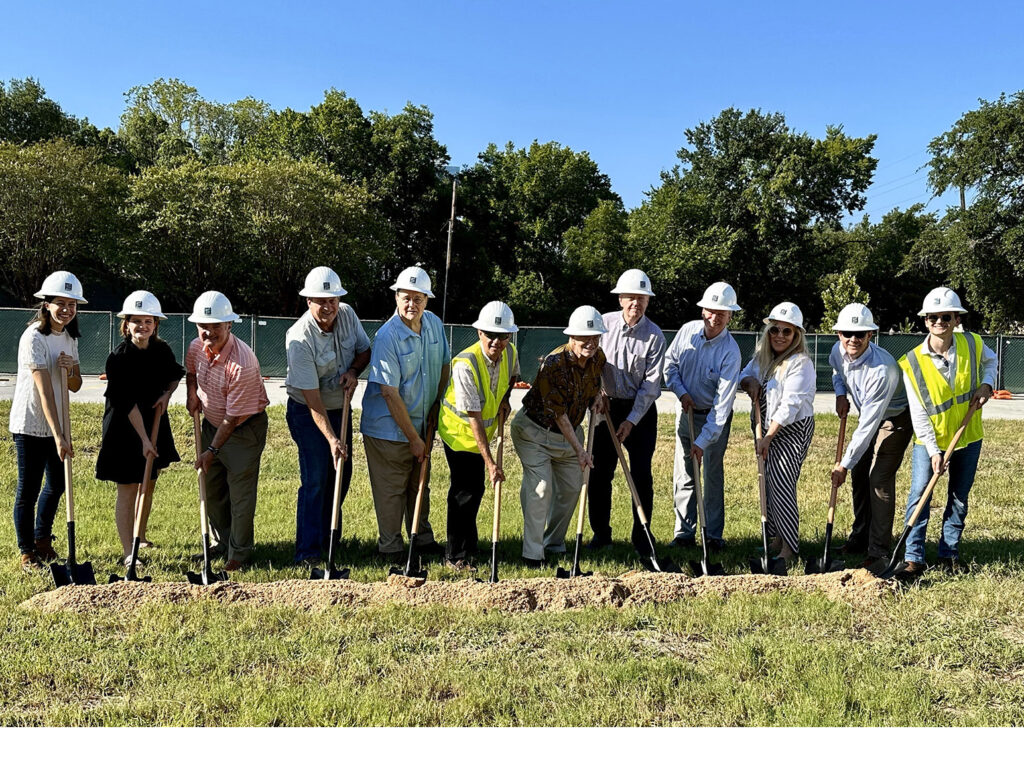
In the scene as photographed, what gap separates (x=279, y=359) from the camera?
2322cm

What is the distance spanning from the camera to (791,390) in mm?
6074

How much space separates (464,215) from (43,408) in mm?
37648

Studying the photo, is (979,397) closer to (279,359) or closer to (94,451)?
(94,451)

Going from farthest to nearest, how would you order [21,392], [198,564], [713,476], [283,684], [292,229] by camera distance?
[292,229], [713,476], [198,564], [21,392], [283,684]

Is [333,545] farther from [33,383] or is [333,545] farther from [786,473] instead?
[786,473]

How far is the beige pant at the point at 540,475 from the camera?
240 inches

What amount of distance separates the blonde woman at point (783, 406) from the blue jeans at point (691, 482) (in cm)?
41

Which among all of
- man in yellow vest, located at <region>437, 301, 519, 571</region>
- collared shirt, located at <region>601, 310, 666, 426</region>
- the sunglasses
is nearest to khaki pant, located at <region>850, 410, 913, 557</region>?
collared shirt, located at <region>601, 310, 666, 426</region>

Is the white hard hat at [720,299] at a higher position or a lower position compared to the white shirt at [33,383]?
higher

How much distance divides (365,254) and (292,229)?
310 centimetres

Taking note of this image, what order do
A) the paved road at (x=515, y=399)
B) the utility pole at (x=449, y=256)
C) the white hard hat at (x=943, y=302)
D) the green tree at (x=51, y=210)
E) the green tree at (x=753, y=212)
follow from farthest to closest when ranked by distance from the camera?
the green tree at (x=753, y=212) < the utility pole at (x=449, y=256) < the green tree at (x=51, y=210) < the paved road at (x=515, y=399) < the white hard hat at (x=943, y=302)

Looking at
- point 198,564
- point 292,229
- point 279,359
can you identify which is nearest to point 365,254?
point 292,229

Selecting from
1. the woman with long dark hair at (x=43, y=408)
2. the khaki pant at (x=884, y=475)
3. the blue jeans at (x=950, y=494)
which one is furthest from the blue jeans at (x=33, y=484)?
the blue jeans at (x=950, y=494)

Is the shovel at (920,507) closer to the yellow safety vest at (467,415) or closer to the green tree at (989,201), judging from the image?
the yellow safety vest at (467,415)
